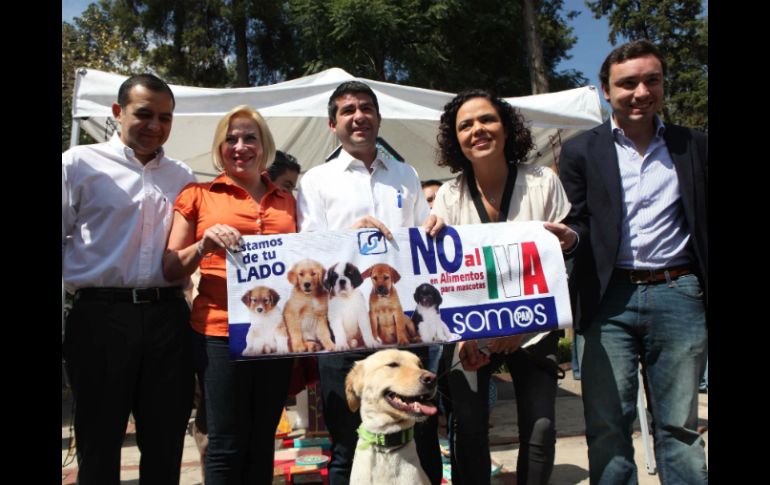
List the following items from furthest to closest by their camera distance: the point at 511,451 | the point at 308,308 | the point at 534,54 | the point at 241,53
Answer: the point at 241,53 → the point at 534,54 → the point at 511,451 → the point at 308,308

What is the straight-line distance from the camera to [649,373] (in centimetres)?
272

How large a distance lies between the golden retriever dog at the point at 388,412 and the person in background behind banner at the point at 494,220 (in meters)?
0.19

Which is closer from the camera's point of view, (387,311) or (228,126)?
(387,311)

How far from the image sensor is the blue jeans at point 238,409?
104 inches

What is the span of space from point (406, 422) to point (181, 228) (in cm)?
140

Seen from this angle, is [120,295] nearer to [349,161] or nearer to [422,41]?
[349,161]

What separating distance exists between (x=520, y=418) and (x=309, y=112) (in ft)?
10.9

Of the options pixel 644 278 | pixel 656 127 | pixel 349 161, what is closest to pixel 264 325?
pixel 349 161

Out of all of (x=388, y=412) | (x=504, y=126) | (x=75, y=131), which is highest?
(x=75, y=131)

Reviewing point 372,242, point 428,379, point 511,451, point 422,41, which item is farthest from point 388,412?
point 422,41

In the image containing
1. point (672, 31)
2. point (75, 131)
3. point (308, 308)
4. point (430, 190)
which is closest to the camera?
point (308, 308)

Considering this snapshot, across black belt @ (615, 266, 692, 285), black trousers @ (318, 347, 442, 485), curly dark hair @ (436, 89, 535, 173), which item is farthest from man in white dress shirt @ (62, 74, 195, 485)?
black belt @ (615, 266, 692, 285)

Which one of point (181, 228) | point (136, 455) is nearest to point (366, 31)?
point (136, 455)

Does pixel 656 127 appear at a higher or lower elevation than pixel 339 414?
higher
